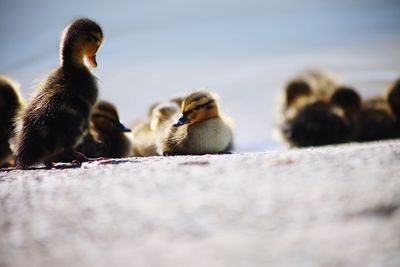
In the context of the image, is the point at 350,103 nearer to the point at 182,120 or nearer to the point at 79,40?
the point at 182,120

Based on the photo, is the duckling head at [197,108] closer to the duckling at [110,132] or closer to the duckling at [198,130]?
the duckling at [198,130]

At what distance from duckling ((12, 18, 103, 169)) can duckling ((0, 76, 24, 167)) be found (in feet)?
1.62

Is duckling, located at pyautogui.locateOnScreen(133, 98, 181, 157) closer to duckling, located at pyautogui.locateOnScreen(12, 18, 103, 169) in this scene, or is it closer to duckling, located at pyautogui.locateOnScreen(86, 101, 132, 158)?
duckling, located at pyautogui.locateOnScreen(86, 101, 132, 158)

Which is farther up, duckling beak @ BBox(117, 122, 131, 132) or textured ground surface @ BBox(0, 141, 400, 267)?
duckling beak @ BBox(117, 122, 131, 132)

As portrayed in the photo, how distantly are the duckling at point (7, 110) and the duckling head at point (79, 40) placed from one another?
23.5 inches

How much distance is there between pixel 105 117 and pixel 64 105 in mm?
867

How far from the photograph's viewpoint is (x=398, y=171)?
1744 millimetres

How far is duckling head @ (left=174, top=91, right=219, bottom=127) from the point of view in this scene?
3.17 metres

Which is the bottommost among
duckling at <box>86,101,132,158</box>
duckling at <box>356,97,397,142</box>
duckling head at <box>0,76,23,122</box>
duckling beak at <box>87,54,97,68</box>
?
duckling at <box>356,97,397,142</box>

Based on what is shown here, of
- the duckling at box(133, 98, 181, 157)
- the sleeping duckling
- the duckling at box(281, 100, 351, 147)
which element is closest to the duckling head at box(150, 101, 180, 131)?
the duckling at box(133, 98, 181, 157)

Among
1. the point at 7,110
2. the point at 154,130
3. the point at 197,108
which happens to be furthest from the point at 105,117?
the point at 197,108

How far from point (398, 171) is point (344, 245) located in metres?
0.57

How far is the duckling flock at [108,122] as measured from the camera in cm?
266

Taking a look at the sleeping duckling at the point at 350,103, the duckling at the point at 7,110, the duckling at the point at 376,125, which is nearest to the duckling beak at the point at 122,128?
the duckling at the point at 7,110
